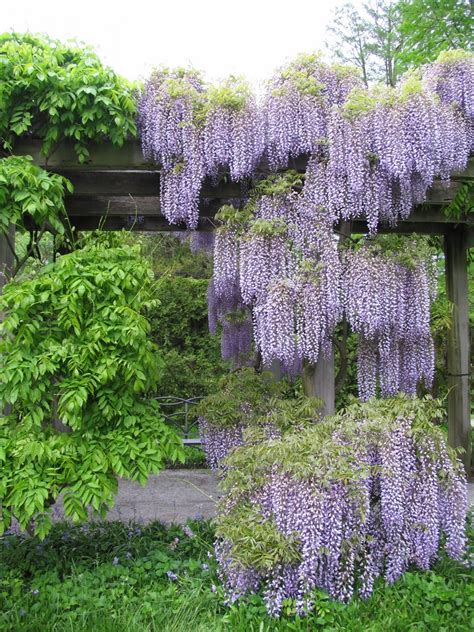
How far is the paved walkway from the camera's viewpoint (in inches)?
195

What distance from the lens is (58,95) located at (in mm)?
3490

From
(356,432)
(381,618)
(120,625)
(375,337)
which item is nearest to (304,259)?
(375,337)

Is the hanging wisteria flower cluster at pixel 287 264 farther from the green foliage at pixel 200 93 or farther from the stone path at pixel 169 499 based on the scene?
the stone path at pixel 169 499

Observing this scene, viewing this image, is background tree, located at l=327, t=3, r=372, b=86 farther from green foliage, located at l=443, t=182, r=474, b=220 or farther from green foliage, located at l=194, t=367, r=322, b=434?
green foliage, located at l=194, t=367, r=322, b=434

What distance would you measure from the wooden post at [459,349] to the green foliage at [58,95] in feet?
12.2

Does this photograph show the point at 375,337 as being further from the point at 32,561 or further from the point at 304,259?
the point at 32,561

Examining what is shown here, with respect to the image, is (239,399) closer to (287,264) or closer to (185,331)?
(287,264)

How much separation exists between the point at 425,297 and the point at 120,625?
2567mm

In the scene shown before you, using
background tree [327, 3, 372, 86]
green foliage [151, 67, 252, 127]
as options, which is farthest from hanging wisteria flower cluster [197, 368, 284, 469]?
background tree [327, 3, 372, 86]

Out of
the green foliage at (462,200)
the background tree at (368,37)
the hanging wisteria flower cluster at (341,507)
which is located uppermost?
the background tree at (368,37)

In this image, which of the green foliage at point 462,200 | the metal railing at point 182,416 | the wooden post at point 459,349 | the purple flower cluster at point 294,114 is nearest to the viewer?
the purple flower cluster at point 294,114

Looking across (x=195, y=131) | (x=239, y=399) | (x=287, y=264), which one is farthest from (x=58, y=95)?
(x=239, y=399)

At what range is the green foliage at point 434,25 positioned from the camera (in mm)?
6984

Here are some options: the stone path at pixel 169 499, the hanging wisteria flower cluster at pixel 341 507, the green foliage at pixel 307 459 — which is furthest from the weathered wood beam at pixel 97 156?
the stone path at pixel 169 499
